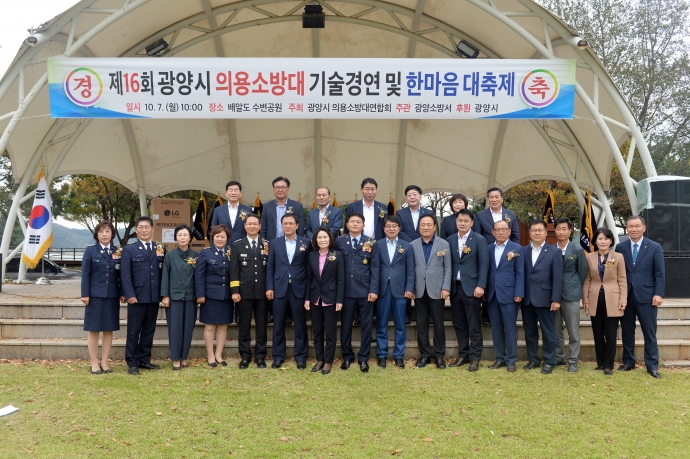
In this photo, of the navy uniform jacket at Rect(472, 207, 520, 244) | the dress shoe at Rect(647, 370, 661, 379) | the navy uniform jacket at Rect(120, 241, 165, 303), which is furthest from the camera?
the navy uniform jacket at Rect(472, 207, 520, 244)

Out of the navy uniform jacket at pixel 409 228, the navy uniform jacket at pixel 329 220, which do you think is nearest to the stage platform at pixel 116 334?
the navy uniform jacket at pixel 409 228

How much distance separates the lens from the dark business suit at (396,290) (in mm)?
5906

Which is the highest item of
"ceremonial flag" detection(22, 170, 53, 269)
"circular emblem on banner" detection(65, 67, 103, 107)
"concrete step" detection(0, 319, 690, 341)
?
"circular emblem on banner" detection(65, 67, 103, 107)

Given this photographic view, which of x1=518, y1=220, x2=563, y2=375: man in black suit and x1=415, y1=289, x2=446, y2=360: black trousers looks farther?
x1=415, y1=289, x2=446, y2=360: black trousers

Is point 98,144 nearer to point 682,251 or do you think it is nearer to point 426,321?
point 426,321

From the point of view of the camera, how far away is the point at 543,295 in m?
5.73

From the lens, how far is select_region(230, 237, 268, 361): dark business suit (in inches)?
231

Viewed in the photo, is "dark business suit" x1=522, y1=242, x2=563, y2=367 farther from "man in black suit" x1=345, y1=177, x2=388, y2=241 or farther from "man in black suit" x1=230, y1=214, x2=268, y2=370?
"man in black suit" x1=230, y1=214, x2=268, y2=370

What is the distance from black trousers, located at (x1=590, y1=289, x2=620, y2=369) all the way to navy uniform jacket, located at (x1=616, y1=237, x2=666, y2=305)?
32 centimetres

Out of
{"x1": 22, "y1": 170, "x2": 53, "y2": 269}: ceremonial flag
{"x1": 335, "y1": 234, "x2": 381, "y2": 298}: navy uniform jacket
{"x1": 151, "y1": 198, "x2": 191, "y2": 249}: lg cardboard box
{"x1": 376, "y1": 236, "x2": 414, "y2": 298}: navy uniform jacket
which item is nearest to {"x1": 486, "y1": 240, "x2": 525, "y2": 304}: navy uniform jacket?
{"x1": 376, "y1": 236, "x2": 414, "y2": 298}: navy uniform jacket

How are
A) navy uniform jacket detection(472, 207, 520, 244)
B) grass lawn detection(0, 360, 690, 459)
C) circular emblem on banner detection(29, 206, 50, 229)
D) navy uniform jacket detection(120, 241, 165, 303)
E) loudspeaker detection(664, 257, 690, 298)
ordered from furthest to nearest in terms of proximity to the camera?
circular emblem on banner detection(29, 206, 50, 229), loudspeaker detection(664, 257, 690, 298), navy uniform jacket detection(472, 207, 520, 244), navy uniform jacket detection(120, 241, 165, 303), grass lawn detection(0, 360, 690, 459)

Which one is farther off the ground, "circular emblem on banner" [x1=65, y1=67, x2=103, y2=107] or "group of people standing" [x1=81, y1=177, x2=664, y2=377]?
"circular emblem on banner" [x1=65, y1=67, x2=103, y2=107]

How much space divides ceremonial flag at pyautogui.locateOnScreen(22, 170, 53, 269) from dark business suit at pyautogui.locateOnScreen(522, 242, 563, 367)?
7566 mm

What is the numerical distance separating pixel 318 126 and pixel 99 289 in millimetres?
7404
